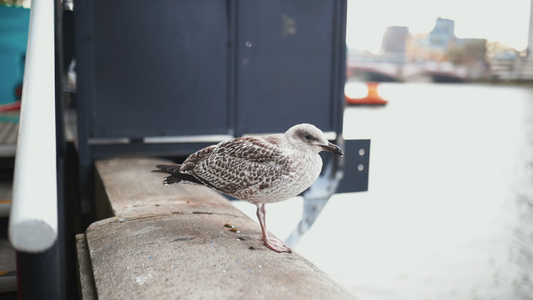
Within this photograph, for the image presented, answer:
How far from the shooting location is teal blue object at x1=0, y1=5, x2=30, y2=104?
8.65 meters

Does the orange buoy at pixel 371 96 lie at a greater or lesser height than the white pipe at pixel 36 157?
lesser

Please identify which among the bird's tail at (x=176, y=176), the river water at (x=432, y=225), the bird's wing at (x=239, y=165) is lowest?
the river water at (x=432, y=225)

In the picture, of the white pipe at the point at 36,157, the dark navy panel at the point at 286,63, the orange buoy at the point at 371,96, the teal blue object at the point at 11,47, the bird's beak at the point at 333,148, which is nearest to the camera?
the white pipe at the point at 36,157

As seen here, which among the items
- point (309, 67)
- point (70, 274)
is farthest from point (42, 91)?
point (309, 67)

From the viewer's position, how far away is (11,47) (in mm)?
8742

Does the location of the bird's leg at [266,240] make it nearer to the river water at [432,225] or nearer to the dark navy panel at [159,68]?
the river water at [432,225]

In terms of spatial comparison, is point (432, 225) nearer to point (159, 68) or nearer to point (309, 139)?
point (159, 68)

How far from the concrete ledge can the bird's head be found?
478 millimetres

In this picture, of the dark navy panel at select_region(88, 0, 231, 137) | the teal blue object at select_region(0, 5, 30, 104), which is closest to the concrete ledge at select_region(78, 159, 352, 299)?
the dark navy panel at select_region(88, 0, 231, 137)

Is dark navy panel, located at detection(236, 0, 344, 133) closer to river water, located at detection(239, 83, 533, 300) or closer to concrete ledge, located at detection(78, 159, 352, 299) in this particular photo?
river water, located at detection(239, 83, 533, 300)

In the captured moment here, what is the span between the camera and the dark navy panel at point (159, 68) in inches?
156

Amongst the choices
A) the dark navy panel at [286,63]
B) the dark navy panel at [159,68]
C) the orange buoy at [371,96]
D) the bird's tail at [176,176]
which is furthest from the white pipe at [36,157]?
the orange buoy at [371,96]

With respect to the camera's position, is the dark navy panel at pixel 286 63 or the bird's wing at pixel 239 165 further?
the dark navy panel at pixel 286 63

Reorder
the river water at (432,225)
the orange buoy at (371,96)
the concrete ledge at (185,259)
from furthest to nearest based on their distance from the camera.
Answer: the orange buoy at (371,96), the river water at (432,225), the concrete ledge at (185,259)
